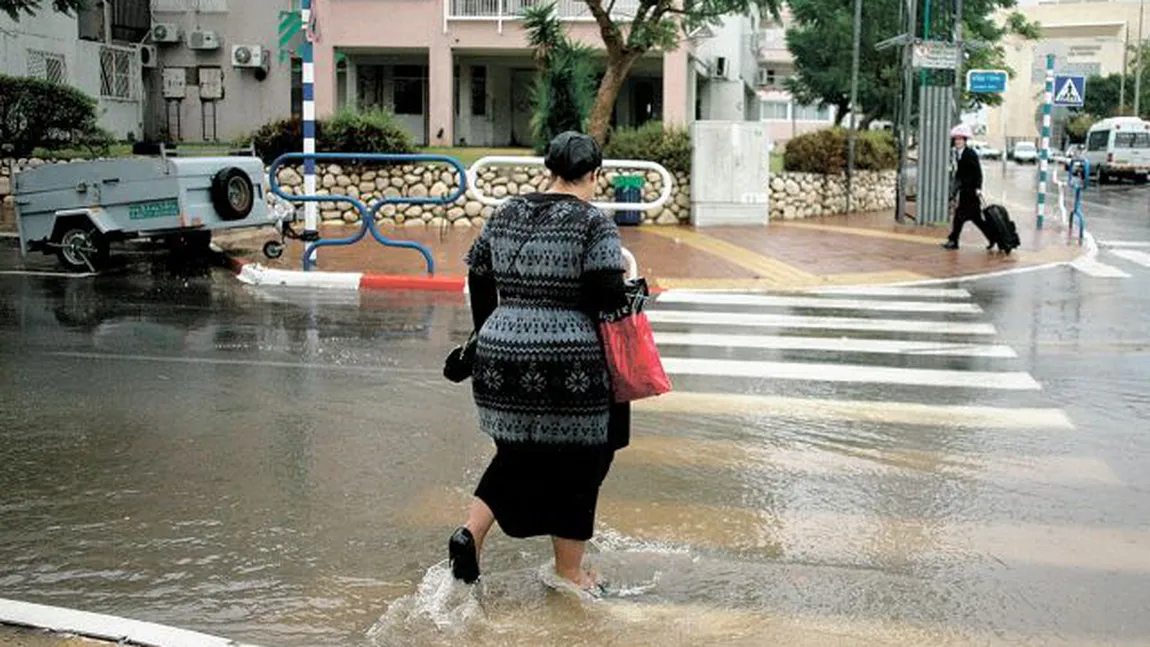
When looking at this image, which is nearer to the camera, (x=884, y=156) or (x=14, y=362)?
(x=14, y=362)

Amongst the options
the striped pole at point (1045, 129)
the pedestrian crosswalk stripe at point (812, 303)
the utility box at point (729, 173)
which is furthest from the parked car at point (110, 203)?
the striped pole at point (1045, 129)

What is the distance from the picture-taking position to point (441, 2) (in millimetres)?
32906

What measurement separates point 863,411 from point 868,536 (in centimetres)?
269

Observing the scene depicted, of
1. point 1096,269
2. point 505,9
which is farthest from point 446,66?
point 1096,269

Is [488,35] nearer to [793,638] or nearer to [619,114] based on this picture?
[619,114]

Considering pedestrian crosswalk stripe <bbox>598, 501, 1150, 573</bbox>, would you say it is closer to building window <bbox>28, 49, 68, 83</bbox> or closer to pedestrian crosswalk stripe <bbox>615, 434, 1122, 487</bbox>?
pedestrian crosswalk stripe <bbox>615, 434, 1122, 487</bbox>

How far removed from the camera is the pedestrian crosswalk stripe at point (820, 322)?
12.0 m

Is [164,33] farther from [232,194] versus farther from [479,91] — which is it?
[232,194]

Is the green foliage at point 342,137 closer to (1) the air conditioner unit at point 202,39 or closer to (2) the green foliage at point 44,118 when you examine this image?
(2) the green foliage at point 44,118

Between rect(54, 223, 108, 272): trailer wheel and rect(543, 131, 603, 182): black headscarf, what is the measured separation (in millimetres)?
11403

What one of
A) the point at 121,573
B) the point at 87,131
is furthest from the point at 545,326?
the point at 87,131

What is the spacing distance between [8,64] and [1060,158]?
149 ft

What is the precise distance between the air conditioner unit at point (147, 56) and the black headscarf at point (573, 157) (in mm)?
31475

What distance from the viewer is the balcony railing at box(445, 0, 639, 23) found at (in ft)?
107
